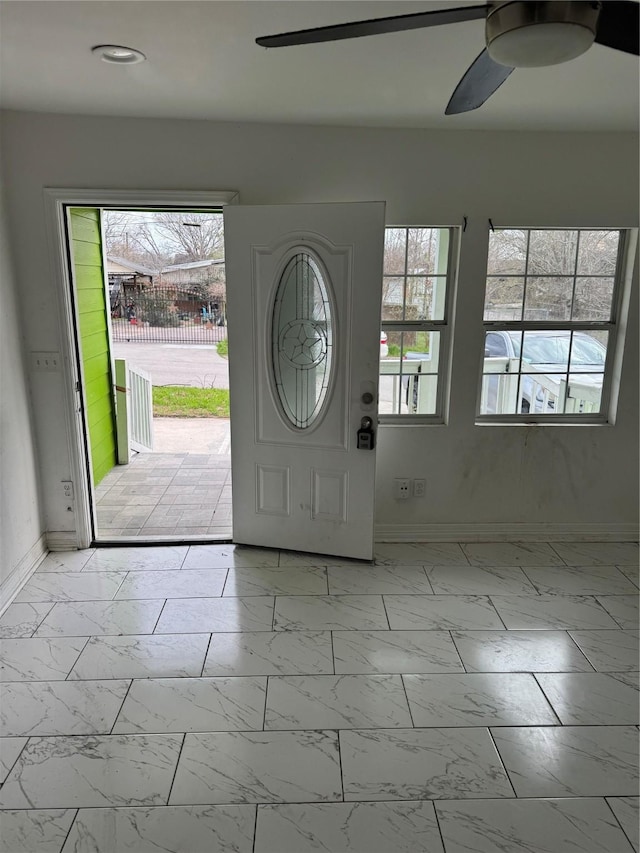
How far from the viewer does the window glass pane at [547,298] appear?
3.44 meters

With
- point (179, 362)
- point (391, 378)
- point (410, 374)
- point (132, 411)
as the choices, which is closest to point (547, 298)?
point (410, 374)

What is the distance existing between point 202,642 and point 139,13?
2.51 m

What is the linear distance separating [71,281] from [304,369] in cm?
145

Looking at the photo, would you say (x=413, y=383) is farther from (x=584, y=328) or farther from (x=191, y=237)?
(x=191, y=237)

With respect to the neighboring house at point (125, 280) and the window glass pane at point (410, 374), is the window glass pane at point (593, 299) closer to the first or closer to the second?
the window glass pane at point (410, 374)

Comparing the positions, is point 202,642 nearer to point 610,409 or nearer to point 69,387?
point 69,387

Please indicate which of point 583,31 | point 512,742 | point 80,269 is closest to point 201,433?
point 80,269

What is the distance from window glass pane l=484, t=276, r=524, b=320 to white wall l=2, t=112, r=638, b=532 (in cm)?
11

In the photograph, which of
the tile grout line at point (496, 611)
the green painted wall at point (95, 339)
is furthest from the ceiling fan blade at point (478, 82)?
the green painted wall at point (95, 339)

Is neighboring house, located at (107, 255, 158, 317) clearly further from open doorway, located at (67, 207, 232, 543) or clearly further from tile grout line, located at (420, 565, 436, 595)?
tile grout line, located at (420, 565, 436, 595)

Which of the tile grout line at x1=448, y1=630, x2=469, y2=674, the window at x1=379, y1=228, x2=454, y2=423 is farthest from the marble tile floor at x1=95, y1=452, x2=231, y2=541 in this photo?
the tile grout line at x1=448, y1=630, x2=469, y2=674

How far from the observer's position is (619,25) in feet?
4.54

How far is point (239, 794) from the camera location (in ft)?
5.98

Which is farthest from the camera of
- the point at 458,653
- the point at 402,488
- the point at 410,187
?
the point at 402,488
